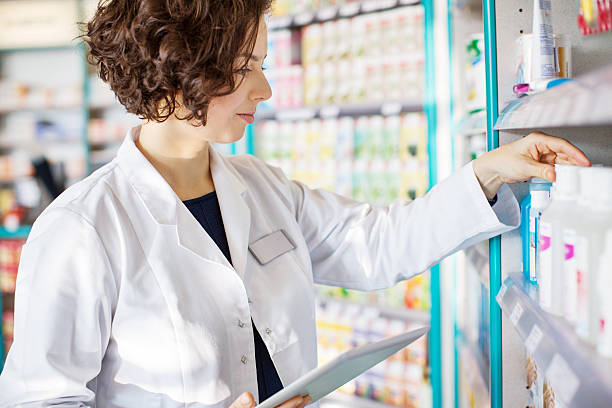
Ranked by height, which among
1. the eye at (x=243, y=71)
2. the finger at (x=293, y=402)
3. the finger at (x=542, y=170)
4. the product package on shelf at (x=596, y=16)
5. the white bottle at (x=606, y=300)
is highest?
the product package on shelf at (x=596, y=16)

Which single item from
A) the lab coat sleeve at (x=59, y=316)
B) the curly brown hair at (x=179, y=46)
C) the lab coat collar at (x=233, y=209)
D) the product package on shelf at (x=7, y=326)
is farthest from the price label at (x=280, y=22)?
the product package on shelf at (x=7, y=326)

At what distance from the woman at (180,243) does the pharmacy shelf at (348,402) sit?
1804mm

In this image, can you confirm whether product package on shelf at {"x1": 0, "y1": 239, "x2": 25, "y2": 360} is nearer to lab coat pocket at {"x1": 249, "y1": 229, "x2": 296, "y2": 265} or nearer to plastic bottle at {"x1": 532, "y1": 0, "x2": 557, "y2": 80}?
lab coat pocket at {"x1": 249, "y1": 229, "x2": 296, "y2": 265}

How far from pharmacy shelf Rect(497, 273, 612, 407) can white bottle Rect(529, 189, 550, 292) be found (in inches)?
4.6

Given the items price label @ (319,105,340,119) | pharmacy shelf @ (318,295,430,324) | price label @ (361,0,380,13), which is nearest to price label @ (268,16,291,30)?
price label @ (361,0,380,13)

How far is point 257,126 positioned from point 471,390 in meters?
2.02

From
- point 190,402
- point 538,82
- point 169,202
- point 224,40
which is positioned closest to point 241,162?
point 169,202

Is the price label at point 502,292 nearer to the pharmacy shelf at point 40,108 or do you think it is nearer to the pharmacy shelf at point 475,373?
the pharmacy shelf at point 475,373

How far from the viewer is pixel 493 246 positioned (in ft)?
4.76

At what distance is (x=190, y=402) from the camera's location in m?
1.23

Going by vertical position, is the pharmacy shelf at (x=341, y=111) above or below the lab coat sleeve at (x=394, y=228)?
above

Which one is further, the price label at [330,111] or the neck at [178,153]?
the price label at [330,111]

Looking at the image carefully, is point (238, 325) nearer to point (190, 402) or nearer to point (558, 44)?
point (190, 402)

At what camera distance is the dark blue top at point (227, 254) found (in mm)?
1399
